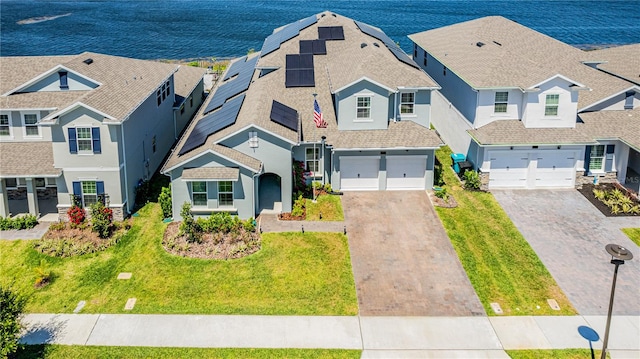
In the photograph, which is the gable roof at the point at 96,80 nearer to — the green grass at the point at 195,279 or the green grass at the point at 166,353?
the green grass at the point at 195,279

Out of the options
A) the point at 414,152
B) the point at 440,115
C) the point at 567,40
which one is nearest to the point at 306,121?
the point at 414,152

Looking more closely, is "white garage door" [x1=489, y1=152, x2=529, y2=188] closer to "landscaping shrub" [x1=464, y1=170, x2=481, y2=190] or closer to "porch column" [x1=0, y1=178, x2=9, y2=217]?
"landscaping shrub" [x1=464, y1=170, x2=481, y2=190]

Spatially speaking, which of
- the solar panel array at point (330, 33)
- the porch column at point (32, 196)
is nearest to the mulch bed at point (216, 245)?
the porch column at point (32, 196)

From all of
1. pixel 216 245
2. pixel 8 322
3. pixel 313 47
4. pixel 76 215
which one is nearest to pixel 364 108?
pixel 313 47

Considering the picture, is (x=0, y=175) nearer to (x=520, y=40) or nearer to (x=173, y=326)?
(x=173, y=326)

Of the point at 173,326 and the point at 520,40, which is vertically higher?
the point at 520,40

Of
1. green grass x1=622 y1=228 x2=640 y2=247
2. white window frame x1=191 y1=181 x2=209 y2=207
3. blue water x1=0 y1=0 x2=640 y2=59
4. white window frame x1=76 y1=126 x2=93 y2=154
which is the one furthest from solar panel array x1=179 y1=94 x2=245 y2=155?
blue water x1=0 y1=0 x2=640 y2=59

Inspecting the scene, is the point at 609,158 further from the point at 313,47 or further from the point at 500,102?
the point at 313,47
